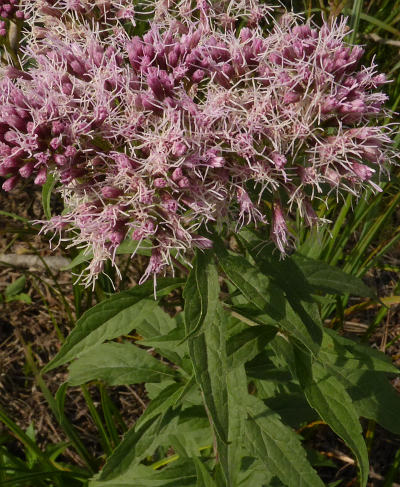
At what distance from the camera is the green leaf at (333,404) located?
217 cm

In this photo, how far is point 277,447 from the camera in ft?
7.80

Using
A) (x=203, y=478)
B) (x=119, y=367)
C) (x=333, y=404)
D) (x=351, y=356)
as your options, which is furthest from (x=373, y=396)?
(x=119, y=367)

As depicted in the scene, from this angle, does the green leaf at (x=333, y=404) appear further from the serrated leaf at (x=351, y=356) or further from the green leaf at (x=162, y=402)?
the green leaf at (x=162, y=402)

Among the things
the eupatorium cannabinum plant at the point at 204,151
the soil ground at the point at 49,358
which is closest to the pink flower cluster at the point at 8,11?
the eupatorium cannabinum plant at the point at 204,151

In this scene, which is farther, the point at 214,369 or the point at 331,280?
the point at 331,280

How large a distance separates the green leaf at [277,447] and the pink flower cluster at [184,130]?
87 centimetres

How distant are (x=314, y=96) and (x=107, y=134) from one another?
0.72m

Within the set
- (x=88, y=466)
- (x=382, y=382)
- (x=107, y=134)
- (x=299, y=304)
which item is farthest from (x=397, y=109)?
(x=88, y=466)

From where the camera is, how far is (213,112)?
184 cm

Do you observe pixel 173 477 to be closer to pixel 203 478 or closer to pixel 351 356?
pixel 203 478

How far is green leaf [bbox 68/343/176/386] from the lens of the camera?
109 inches

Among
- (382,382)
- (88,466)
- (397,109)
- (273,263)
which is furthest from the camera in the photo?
(397,109)

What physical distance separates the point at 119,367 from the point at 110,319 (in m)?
0.69

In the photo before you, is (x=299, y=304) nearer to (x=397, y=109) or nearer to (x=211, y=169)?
(x=211, y=169)
